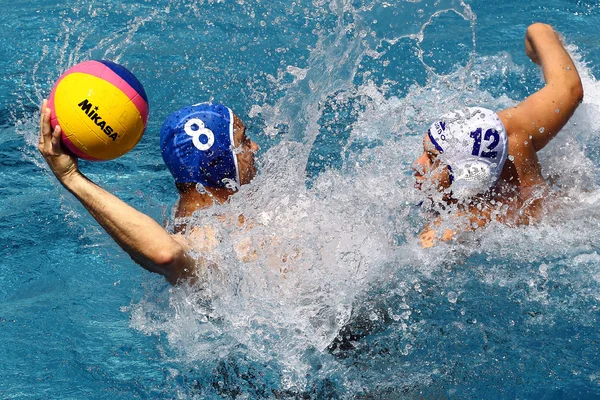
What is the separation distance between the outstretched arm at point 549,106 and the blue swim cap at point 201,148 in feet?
5.55

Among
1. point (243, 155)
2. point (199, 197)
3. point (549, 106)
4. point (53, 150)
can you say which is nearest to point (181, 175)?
point (199, 197)

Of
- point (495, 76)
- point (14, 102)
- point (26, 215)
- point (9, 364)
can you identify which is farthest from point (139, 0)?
point (9, 364)

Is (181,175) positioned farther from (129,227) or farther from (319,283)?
(319,283)

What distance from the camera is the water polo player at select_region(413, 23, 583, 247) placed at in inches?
155

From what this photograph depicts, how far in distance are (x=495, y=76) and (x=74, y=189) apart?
14.6 feet

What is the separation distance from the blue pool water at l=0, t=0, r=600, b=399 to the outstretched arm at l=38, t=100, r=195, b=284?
449 millimetres

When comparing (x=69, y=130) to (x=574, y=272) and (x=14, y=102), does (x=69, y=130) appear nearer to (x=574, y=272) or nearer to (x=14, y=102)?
(x=574, y=272)

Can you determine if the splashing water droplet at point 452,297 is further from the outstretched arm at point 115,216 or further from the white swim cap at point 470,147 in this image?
the outstretched arm at point 115,216

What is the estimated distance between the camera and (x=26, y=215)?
5152 mm

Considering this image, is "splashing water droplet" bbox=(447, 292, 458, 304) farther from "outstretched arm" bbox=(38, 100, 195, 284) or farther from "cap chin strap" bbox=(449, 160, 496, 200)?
"outstretched arm" bbox=(38, 100, 195, 284)

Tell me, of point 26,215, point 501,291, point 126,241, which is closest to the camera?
point 126,241

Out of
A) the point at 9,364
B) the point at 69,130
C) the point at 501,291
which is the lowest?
the point at 9,364

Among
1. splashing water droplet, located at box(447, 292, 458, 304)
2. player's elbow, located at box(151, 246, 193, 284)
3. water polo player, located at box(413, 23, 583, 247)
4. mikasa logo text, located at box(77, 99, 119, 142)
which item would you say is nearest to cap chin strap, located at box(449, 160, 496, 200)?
water polo player, located at box(413, 23, 583, 247)

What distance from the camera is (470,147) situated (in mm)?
3916
